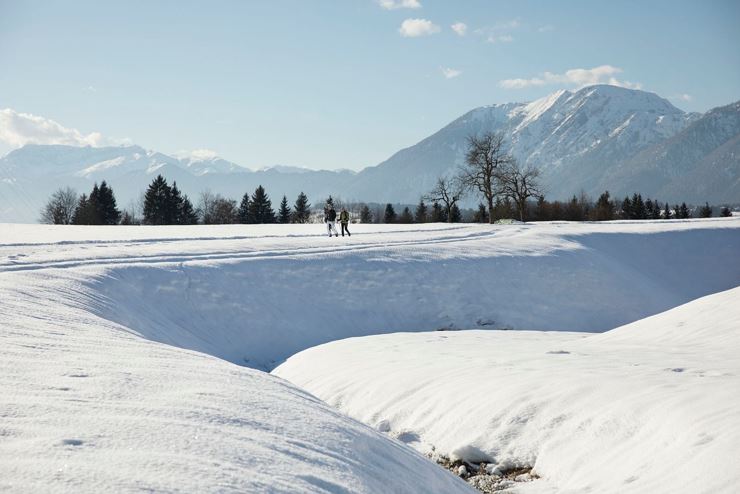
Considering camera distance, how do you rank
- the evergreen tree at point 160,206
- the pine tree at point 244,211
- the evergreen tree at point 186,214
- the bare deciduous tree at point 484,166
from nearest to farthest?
the bare deciduous tree at point 484,166 < the evergreen tree at point 160,206 < the evergreen tree at point 186,214 < the pine tree at point 244,211

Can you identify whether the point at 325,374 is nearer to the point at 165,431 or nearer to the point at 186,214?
the point at 165,431

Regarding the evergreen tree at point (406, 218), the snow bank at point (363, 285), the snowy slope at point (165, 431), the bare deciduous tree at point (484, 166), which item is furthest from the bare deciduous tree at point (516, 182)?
the snowy slope at point (165, 431)

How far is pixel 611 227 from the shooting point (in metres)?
45.9

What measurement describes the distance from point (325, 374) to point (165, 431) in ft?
34.4

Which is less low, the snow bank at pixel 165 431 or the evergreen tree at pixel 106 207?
the evergreen tree at pixel 106 207

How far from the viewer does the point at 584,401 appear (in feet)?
30.6

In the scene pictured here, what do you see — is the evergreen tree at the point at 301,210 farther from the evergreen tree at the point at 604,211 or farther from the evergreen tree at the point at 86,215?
the evergreen tree at the point at 604,211

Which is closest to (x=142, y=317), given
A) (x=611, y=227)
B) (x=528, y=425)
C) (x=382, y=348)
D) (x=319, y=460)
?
(x=382, y=348)

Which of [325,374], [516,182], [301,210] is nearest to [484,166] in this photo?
[516,182]

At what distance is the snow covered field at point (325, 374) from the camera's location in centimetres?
479

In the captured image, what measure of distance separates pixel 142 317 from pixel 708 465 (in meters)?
15.2

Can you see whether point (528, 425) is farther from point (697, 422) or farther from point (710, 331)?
point (710, 331)

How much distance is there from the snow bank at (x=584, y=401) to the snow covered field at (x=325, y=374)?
42 mm

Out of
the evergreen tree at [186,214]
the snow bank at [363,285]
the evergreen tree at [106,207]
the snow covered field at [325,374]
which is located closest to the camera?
the snow covered field at [325,374]
